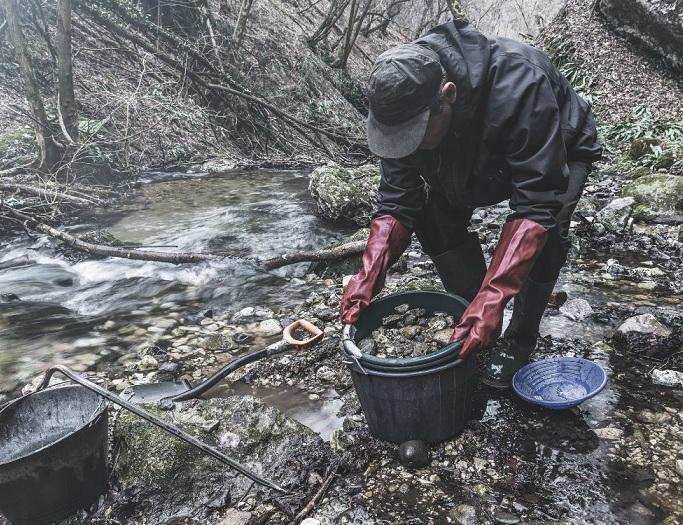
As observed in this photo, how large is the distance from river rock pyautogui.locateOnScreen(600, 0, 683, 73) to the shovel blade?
33.1 ft

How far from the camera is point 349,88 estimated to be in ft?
43.9

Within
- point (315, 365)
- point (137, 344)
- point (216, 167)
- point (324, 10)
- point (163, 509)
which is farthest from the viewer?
point (324, 10)

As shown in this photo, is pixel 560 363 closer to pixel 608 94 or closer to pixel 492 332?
pixel 492 332

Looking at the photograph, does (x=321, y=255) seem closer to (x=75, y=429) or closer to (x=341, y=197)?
(x=341, y=197)

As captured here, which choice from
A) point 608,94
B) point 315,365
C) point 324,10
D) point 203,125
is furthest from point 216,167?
point 324,10

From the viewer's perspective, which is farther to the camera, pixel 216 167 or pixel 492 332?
pixel 216 167

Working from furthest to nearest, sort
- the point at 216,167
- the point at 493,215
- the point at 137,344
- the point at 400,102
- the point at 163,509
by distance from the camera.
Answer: the point at 216,167 < the point at 493,215 < the point at 137,344 < the point at 163,509 < the point at 400,102

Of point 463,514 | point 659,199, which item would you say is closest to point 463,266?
point 463,514

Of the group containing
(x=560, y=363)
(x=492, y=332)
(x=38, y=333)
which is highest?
(x=492, y=332)

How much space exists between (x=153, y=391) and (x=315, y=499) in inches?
54.1

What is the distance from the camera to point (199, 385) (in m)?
2.98

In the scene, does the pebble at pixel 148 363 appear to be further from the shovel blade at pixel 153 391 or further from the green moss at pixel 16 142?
the green moss at pixel 16 142

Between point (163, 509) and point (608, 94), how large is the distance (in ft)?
35.9

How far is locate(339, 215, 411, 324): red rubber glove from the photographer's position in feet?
8.28
